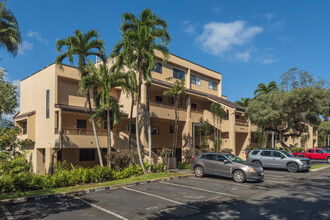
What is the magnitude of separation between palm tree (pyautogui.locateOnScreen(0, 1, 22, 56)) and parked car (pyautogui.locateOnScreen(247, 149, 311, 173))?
18.9 meters

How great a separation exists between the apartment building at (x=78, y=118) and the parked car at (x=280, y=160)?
5.46 metres

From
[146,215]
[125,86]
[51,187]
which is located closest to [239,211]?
[146,215]

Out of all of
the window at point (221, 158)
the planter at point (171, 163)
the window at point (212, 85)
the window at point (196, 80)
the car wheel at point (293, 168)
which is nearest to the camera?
the window at point (221, 158)

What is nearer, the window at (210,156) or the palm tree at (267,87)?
the window at (210,156)

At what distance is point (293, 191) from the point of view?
1259 centimetres

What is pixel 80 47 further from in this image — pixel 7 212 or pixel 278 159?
pixel 278 159

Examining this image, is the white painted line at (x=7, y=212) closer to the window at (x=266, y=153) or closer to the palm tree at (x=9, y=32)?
the palm tree at (x=9, y=32)

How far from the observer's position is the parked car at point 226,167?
14839mm

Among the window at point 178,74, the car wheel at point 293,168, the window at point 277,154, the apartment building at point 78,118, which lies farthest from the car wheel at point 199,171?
the window at point 178,74

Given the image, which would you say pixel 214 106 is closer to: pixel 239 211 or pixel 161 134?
pixel 161 134

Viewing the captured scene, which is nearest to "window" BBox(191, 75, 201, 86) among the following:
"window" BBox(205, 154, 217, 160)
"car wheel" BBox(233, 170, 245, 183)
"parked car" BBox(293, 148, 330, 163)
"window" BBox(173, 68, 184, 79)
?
"window" BBox(173, 68, 184, 79)

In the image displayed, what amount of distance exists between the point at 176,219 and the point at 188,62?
2241 cm

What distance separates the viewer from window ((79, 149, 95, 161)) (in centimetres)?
2381

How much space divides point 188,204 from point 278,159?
13.4 metres
